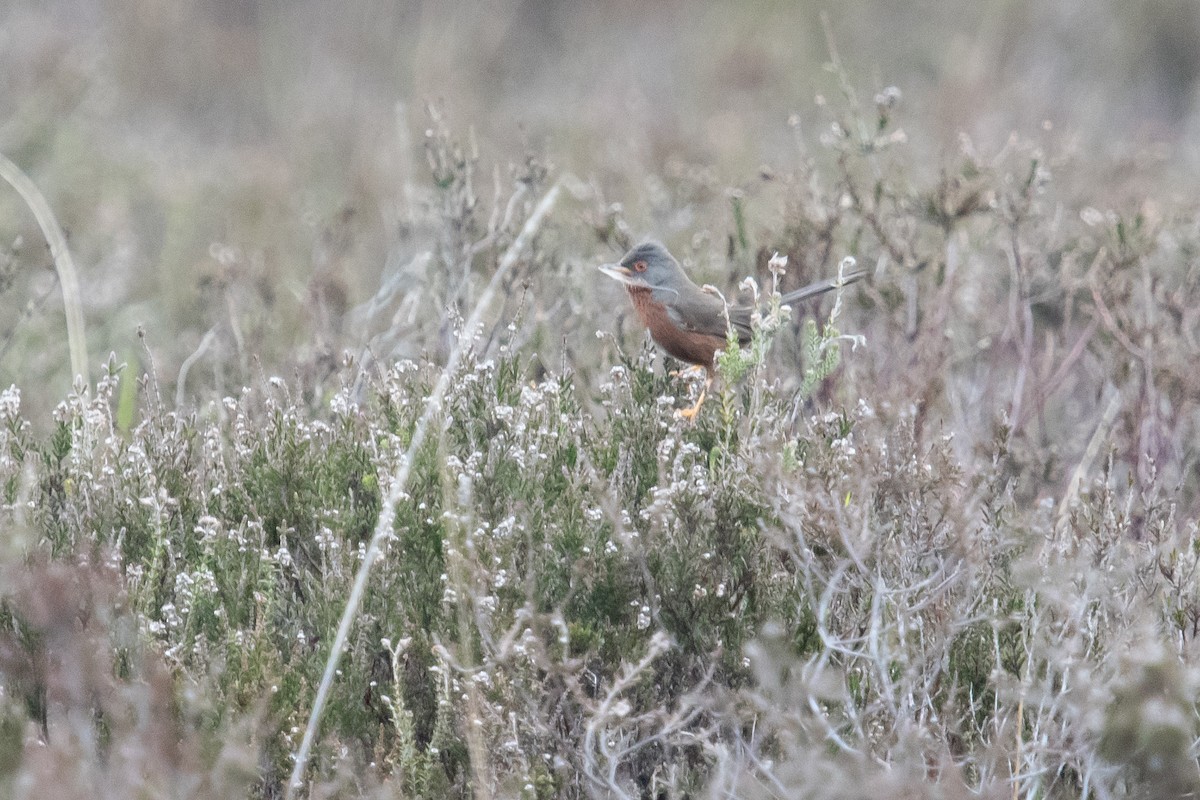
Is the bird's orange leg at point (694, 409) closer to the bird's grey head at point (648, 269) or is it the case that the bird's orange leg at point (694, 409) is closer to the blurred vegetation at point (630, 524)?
the blurred vegetation at point (630, 524)

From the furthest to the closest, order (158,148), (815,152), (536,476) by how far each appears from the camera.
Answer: (158,148), (815,152), (536,476)

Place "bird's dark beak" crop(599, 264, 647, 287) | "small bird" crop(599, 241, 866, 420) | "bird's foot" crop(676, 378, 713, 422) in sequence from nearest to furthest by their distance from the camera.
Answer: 1. "bird's foot" crop(676, 378, 713, 422)
2. "small bird" crop(599, 241, 866, 420)
3. "bird's dark beak" crop(599, 264, 647, 287)

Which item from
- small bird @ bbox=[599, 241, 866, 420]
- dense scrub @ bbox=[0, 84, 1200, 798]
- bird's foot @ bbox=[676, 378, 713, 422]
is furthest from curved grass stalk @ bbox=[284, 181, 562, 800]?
small bird @ bbox=[599, 241, 866, 420]

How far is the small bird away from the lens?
457 cm

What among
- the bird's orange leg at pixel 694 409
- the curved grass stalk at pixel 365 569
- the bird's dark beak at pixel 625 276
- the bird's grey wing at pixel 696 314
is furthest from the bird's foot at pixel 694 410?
the bird's dark beak at pixel 625 276

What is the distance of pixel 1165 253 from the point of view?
6.09 metres

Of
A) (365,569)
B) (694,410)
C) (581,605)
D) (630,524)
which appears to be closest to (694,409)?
(694,410)

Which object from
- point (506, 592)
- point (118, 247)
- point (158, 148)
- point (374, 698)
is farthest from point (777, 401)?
point (158, 148)

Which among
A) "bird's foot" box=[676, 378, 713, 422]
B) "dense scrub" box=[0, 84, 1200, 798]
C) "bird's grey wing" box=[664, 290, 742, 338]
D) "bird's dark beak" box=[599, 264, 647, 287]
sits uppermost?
"bird's dark beak" box=[599, 264, 647, 287]

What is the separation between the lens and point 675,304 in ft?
15.2

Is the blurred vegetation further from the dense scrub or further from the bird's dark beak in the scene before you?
the bird's dark beak

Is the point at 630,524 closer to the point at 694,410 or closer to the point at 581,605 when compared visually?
the point at 581,605

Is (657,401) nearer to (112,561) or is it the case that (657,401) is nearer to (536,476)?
(536,476)

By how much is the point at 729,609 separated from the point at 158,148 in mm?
9478
